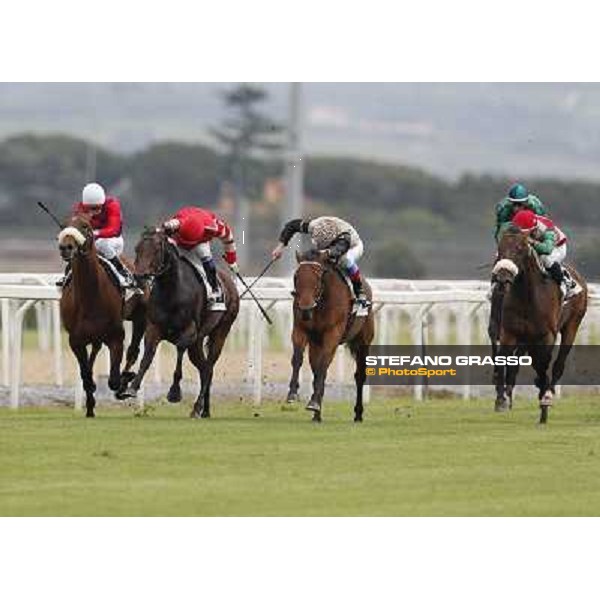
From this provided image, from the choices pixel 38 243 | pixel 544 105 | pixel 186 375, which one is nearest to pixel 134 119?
pixel 544 105

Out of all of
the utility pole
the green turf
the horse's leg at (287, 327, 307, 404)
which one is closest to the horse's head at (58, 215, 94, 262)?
the green turf

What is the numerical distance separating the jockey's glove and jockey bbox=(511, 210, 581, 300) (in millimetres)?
2587

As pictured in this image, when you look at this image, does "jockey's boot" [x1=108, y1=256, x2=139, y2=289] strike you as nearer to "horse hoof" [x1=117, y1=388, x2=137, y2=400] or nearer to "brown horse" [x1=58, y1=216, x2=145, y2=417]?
"brown horse" [x1=58, y1=216, x2=145, y2=417]

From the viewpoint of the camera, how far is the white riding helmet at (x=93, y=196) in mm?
18312

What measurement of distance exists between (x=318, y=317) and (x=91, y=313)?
68.2 inches

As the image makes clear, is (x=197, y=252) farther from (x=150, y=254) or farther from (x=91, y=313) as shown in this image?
(x=91, y=313)

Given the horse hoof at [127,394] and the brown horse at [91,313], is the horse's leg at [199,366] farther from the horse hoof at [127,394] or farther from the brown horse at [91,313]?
the horse hoof at [127,394]

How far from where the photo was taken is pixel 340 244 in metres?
18.1

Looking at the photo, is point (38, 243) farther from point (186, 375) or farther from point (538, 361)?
point (538, 361)

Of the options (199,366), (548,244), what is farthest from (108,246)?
(548,244)

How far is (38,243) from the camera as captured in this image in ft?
248

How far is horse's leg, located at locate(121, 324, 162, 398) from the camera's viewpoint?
17422 millimetres

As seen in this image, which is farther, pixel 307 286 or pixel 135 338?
pixel 135 338

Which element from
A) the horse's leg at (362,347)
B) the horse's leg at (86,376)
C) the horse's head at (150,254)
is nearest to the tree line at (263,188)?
the horse's leg at (362,347)
